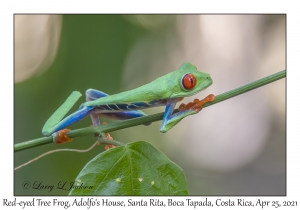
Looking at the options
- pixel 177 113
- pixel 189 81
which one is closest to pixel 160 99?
pixel 177 113

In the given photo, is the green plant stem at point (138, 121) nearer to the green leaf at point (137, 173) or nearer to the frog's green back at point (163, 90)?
the green leaf at point (137, 173)

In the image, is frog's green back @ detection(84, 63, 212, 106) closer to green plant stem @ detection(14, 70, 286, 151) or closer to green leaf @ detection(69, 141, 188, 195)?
green plant stem @ detection(14, 70, 286, 151)

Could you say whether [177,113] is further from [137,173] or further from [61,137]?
[61,137]

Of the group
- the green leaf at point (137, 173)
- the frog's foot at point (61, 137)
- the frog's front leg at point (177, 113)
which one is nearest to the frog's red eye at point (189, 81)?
the frog's front leg at point (177, 113)

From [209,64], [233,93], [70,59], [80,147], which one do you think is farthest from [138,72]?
[233,93]
